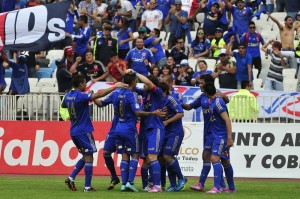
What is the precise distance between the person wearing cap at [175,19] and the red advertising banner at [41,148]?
22.9 ft

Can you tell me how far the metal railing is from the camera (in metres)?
26.2

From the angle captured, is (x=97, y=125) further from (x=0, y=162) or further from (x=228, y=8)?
(x=228, y=8)

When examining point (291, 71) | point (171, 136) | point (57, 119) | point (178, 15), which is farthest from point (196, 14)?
point (171, 136)

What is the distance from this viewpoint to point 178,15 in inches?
1303

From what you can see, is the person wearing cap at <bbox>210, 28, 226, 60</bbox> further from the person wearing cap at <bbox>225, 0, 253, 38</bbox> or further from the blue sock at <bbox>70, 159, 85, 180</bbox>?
the blue sock at <bbox>70, 159, 85, 180</bbox>

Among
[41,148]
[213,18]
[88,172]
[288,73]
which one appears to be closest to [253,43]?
[288,73]

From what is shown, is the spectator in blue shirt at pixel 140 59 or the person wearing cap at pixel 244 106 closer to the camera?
the person wearing cap at pixel 244 106

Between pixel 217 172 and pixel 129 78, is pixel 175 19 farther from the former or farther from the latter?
pixel 217 172

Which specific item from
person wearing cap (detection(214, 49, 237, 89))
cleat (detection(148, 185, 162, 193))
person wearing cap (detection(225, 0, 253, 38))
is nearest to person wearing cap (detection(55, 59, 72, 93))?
person wearing cap (detection(214, 49, 237, 89))

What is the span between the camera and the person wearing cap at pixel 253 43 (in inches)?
1207

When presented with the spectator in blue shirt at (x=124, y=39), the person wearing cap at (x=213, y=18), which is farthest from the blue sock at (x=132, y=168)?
the person wearing cap at (x=213, y=18)

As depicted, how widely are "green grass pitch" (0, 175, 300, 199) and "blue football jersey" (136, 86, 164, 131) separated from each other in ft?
4.30

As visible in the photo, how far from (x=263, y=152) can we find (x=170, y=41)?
786 cm

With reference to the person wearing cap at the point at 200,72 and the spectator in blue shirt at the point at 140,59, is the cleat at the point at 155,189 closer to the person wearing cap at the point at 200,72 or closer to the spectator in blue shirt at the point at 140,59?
the person wearing cap at the point at 200,72
